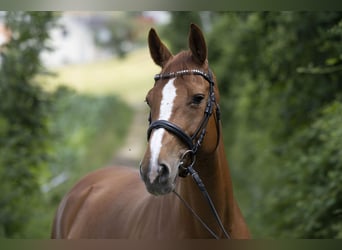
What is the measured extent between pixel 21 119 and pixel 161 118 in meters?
5.51

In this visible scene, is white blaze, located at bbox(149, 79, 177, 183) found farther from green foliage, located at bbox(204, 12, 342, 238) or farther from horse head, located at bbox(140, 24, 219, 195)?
green foliage, located at bbox(204, 12, 342, 238)

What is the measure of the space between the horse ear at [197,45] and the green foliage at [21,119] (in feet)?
15.3

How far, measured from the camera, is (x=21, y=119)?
8406 millimetres

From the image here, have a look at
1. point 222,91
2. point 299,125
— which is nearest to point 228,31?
point 222,91

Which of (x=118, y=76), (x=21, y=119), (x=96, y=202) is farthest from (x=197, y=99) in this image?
(x=118, y=76)

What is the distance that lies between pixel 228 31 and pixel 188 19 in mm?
3163

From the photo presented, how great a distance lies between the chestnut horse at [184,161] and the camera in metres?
3.14

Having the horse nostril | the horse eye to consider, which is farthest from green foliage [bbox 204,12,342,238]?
the horse nostril

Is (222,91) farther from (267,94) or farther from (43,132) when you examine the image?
(43,132)

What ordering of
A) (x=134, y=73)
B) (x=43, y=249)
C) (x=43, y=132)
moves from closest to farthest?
(x=43, y=249) < (x=43, y=132) < (x=134, y=73)

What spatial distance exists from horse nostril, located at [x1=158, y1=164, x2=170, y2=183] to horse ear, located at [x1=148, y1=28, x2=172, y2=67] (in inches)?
27.3

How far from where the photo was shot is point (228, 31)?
1254cm

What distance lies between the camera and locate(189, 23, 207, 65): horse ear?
3389 mm

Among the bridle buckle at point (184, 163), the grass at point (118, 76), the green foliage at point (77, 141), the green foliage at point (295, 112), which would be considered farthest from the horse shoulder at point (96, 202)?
the grass at point (118, 76)
